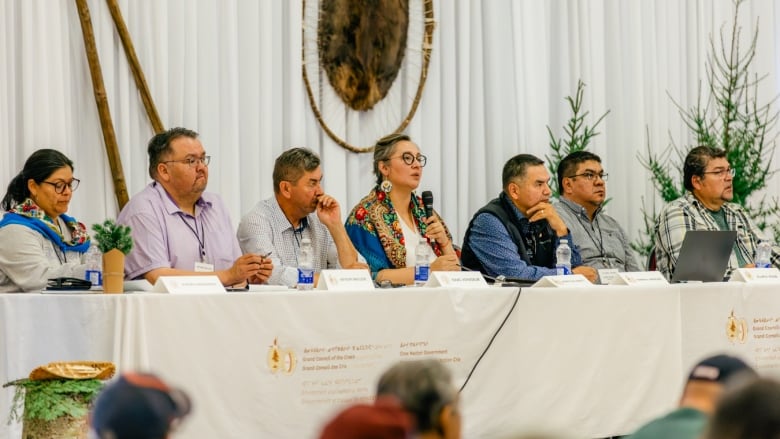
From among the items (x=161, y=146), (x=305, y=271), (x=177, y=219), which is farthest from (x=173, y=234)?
(x=305, y=271)

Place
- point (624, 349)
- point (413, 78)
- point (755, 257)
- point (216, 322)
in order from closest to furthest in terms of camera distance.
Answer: point (216, 322), point (624, 349), point (755, 257), point (413, 78)

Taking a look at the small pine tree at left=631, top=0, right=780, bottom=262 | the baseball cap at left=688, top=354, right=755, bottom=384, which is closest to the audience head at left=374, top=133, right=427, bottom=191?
the small pine tree at left=631, top=0, right=780, bottom=262

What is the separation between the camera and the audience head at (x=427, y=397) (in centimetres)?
130

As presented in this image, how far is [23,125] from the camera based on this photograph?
4445 mm

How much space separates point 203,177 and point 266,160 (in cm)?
125

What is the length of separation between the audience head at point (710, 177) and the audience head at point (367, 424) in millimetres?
4509

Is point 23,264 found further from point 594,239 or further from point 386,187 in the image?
point 594,239

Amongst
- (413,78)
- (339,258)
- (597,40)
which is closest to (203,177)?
(339,258)

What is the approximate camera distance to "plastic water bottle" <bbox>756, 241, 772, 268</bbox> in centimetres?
476

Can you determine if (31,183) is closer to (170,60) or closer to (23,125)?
(23,125)

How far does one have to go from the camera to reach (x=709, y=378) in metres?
1.54

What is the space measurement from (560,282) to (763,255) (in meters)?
1.42

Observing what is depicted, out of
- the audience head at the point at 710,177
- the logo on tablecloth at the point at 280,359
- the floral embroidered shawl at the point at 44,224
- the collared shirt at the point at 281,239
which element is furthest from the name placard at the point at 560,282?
the floral embroidered shawl at the point at 44,224

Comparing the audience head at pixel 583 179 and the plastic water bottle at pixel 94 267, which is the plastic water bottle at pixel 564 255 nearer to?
the audience head at pixel 583 179
